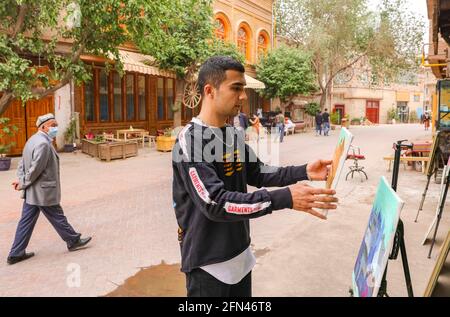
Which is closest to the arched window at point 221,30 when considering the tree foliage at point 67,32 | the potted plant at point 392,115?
the tree foliage at point 67,32

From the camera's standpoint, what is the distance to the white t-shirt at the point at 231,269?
2.28m

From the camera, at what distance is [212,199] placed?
2023mm

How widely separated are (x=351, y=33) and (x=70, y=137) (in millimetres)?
21887

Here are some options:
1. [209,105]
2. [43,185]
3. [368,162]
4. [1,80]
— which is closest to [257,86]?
[368,162]

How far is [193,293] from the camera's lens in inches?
92.5

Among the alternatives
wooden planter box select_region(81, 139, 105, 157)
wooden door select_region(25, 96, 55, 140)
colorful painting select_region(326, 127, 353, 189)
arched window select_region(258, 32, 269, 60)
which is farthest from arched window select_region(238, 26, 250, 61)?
colorful painting select_region(326, 127, 353, 189)

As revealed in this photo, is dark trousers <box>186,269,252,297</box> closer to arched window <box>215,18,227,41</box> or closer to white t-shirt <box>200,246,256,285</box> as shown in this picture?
white t-shirt <box>200,246,256,285</box>

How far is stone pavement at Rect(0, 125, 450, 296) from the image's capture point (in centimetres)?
465

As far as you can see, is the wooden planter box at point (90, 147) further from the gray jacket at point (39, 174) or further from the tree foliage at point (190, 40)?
the gray jacket at point (39, 174)

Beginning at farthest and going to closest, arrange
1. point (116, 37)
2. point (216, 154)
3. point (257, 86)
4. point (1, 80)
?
point (257, 86) → point (116, 37) → point (1, 80) → point (216, 154)

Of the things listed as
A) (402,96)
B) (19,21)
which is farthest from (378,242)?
(402,96)

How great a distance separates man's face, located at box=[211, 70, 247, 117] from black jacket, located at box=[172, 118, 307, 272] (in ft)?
0.42

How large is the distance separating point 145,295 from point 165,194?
5073 millimetres
